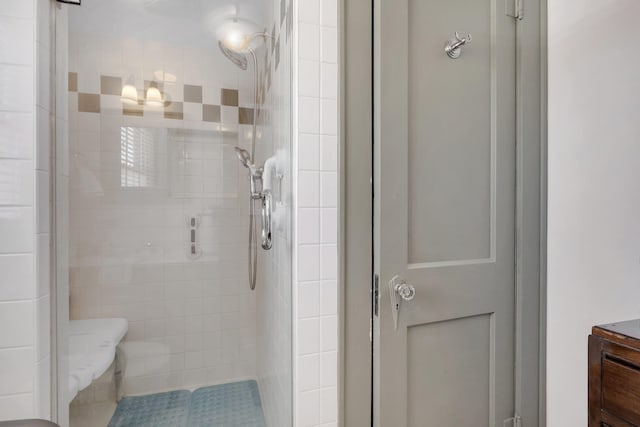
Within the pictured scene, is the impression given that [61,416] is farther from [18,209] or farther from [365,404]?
[365,404]

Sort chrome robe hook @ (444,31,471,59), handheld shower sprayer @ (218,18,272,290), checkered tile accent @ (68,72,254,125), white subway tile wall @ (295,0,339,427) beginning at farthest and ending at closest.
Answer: handheld shower sprayer @ (218,18,272,290) < checkered tile accent @ (68,72,254,125) < chrome robe hook @ (444,31,471,59) < white subway tile wall @ (295,0,339,427)

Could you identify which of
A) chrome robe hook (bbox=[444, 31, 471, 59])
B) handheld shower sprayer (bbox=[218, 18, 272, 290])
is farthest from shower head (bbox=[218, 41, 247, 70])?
chrome robe hook (bbox=[444, 31, 471, 59])

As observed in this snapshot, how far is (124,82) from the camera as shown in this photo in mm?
1323

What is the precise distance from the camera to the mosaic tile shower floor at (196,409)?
129 centimetres

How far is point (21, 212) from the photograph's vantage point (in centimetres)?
82

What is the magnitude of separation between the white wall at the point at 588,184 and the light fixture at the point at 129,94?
1.75 meters

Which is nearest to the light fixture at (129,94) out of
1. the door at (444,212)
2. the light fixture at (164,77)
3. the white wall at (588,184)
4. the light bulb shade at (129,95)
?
the light bulb shade at (129,95)

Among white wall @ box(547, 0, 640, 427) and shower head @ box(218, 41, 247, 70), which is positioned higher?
shower head @ box(218, 41, 247, 70)

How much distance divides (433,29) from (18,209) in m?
1.39

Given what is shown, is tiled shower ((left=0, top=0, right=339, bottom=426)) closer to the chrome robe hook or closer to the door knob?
the door knob

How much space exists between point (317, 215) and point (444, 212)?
49cm

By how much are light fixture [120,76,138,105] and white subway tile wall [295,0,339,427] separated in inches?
32.5

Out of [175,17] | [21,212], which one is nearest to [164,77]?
[175,17]

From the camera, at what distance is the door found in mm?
1032
